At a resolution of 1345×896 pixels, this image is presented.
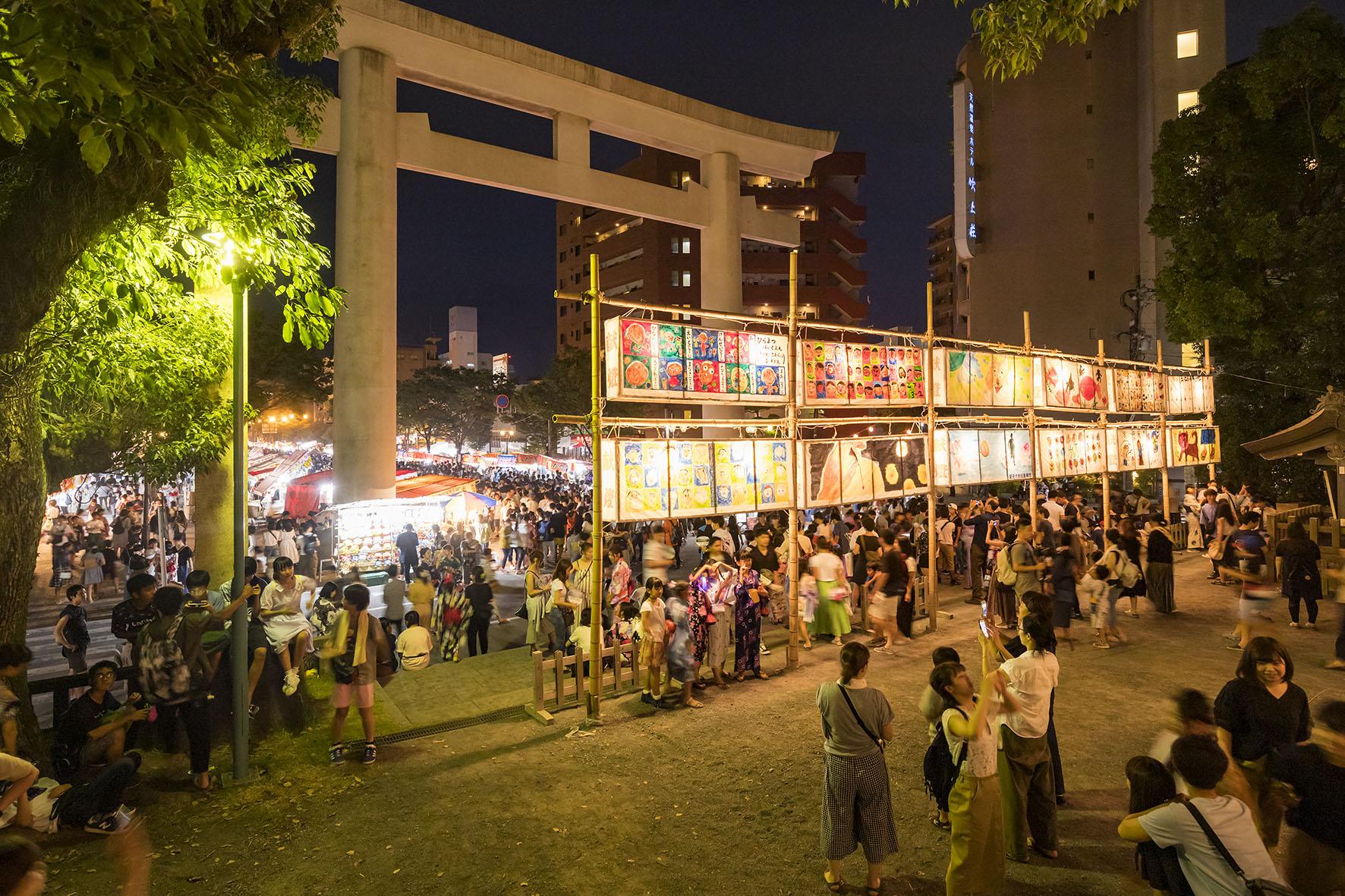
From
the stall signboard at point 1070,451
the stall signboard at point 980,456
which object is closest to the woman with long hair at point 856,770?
the stall signboard at point 980,456

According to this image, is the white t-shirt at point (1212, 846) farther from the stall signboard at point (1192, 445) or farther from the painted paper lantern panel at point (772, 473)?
the stall signboard at point (1192, 445)

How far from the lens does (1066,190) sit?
34.1 metres

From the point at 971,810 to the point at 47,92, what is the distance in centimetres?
684

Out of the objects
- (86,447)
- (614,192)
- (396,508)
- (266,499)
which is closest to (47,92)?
(86,447)

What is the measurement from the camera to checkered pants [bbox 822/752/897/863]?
4617 mm

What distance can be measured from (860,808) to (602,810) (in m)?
2.33

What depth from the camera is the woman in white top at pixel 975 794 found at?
432 cm

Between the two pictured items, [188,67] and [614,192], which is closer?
[188,67]

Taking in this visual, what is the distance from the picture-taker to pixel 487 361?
120250 mm

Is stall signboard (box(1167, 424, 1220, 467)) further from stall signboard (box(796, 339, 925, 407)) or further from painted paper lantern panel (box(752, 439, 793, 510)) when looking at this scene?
painted paper lantern panel (box(752, 439, 793, 510))

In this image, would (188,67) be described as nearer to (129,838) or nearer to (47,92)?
(47,92)

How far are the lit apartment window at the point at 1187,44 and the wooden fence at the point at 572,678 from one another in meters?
36.5

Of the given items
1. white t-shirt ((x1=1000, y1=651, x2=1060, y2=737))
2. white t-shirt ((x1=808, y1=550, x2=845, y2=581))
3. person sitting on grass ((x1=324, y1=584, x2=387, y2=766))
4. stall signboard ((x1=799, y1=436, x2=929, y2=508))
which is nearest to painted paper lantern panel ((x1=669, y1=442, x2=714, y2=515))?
stall signboard ((x1=799, y1=436, x2=929, y2=508))

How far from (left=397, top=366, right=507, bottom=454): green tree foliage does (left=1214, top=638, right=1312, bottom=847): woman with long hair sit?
54.7 m
